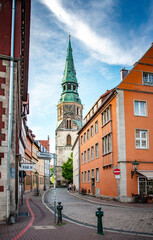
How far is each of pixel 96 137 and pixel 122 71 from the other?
804cm

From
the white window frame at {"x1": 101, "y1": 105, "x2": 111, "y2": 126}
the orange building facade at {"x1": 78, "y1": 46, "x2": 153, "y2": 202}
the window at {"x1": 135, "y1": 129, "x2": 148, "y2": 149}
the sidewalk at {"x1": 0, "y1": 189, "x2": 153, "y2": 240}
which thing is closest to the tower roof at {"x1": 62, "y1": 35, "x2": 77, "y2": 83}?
the white window frame at {"x1": 101, "y1": 105, "x2": 111, "y2": 126}

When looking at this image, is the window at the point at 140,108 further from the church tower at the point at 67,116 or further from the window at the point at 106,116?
the church tower at the point at 67,116

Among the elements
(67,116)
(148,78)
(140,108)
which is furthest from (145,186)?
(67,116)

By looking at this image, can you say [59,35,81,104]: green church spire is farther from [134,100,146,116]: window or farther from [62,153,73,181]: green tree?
[134,100,146,116]: window

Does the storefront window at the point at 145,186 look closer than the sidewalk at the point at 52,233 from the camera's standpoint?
No

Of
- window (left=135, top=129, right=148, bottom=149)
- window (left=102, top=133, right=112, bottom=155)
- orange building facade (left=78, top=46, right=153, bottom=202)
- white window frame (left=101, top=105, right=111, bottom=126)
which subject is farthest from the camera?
white window frame (left=101, top=105, right=111, bottom=126)

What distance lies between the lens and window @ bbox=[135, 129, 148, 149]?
23.6m

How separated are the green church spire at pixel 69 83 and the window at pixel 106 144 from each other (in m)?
75.6

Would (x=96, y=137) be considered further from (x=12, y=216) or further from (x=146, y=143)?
→ (x=12, y=216)

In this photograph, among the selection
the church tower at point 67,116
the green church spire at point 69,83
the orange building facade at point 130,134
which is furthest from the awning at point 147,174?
the green church spire at point 69,83

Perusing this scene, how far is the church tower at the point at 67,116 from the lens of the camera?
96.7 meters

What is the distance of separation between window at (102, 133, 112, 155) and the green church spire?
75618mm

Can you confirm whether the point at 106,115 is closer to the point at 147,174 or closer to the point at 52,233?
the point at 147,174

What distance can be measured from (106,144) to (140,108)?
531cm
